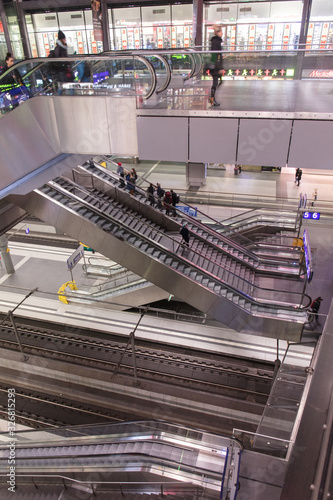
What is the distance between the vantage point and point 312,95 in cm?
805

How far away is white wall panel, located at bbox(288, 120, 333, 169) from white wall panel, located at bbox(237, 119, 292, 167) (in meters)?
0.16

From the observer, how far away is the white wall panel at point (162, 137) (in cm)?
723

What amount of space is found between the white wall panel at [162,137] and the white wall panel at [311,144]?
220cm

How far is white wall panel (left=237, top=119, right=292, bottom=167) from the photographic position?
270 inches

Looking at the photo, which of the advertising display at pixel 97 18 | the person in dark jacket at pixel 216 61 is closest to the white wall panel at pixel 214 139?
the person in dark jacket at pixel 216 61

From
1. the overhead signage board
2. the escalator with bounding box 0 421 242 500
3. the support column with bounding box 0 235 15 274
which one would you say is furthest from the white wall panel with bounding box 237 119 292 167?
the support column with bounding box 0 235 15 274

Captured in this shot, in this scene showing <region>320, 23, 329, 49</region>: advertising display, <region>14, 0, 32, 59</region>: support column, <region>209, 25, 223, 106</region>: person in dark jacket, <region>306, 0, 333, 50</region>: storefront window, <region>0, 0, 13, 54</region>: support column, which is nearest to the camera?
<region>209, 25, 223, 106</region>: person in dark jacket

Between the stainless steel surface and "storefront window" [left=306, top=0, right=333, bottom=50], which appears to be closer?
the stainless steel surface

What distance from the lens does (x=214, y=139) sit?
7.23m

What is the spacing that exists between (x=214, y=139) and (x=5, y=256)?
11.0 metres

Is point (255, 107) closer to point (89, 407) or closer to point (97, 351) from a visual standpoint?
point (97, 351)

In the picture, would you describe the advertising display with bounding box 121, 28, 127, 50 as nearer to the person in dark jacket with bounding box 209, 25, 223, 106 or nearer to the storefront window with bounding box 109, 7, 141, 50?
the storefront window with bounding box 109, 7, 141, 50

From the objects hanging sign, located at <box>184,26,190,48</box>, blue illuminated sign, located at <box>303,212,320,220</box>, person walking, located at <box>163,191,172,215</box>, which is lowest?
blue illuminated sign, located at <box>303,212,320,220</box>

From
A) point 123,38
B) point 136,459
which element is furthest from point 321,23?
point 136,459
